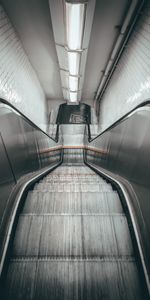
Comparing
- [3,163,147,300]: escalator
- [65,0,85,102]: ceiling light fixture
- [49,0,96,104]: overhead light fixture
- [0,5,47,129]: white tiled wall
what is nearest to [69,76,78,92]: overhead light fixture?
[49,0,96,104]: overhead light fixture

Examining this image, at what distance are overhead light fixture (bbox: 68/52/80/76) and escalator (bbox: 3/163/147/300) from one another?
3.89 meters

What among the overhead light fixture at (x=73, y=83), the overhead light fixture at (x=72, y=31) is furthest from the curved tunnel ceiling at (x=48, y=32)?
the overhead light fixture at (x=73, y=83)

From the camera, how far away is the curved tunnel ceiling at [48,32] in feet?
12.1

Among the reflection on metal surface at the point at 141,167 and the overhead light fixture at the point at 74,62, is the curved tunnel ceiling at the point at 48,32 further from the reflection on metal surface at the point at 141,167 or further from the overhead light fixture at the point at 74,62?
the reflection on metal surface at the point at 141,167

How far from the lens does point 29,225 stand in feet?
5.16

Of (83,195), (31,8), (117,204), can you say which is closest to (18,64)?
(31,8)

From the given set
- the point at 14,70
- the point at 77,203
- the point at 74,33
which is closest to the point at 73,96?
the point at 14,70

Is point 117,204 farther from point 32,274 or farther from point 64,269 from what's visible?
point 32,274

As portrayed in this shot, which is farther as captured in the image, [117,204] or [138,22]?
[138,22]

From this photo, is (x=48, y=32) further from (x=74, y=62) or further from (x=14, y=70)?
(x=14, y=70)

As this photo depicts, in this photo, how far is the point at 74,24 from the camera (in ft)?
10.7

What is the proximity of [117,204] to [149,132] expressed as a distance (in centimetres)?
83

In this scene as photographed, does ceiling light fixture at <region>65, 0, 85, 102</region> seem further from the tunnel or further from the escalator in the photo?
the escalator

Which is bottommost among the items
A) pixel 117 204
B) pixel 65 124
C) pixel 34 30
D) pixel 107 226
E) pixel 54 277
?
pixel 54 277
